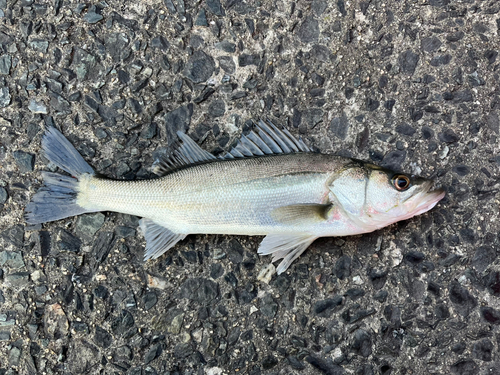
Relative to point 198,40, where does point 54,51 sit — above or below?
below

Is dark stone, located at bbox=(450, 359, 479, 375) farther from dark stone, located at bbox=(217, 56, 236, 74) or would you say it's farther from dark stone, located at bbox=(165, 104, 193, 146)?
dark stone, located at bbox=(217, 56, 236, 74)

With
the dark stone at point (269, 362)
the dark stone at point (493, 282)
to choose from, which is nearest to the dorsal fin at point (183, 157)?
the dark stone at point (269, 362)

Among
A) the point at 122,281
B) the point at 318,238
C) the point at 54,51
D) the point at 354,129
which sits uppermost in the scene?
the point at 354,129

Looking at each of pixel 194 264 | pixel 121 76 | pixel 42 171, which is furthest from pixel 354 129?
pixel 42 171

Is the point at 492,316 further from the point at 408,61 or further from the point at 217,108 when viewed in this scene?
the point at 217,108

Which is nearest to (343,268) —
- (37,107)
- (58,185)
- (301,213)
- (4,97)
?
(301,213)

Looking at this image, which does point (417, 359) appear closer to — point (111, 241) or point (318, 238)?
point (318, 238)

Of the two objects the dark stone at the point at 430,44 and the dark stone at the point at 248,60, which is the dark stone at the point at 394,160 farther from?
the dark stone at the point at 248,60
